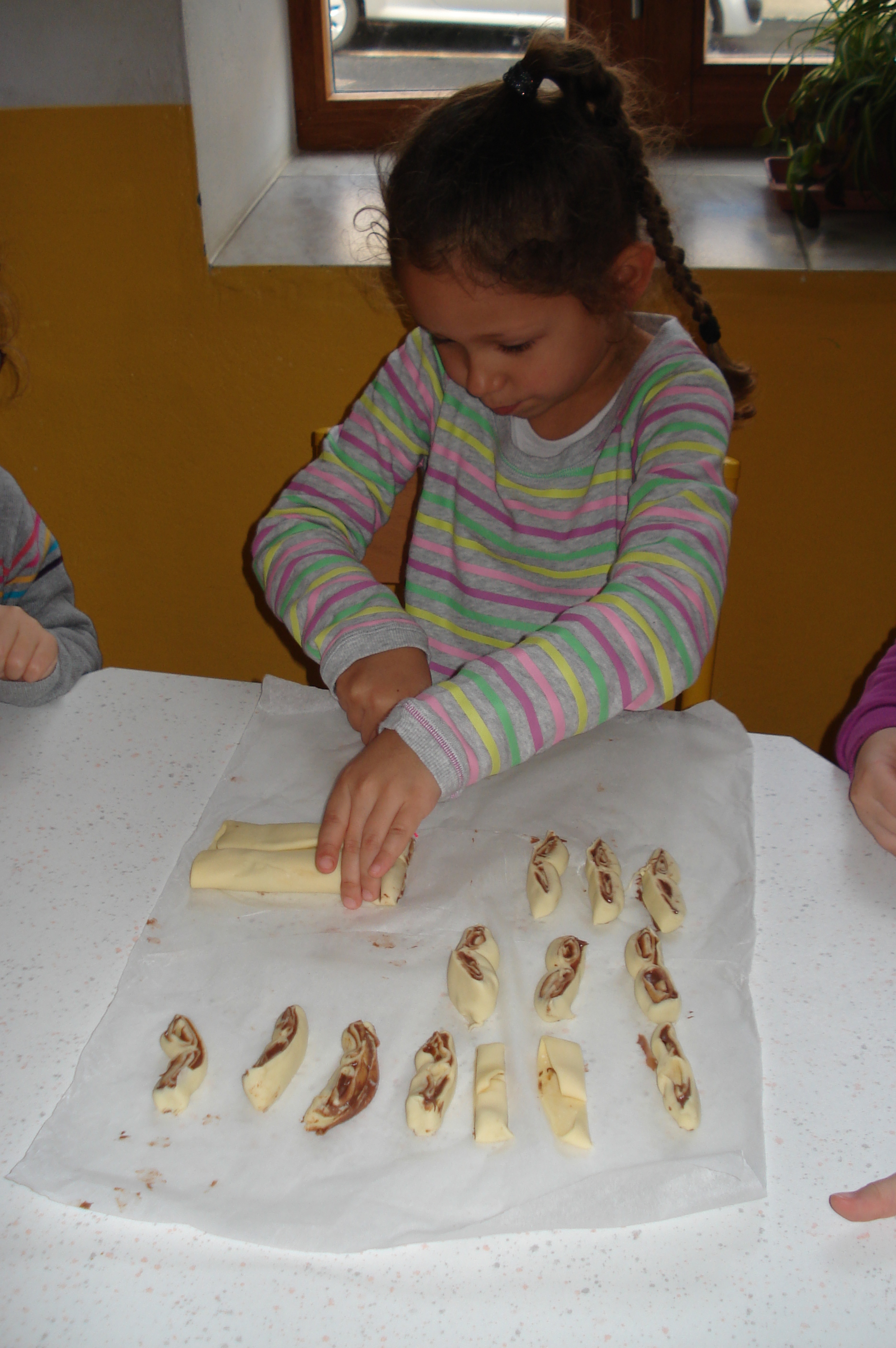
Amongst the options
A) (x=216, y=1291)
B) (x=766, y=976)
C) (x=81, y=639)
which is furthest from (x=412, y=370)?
(x=216, y=1291)

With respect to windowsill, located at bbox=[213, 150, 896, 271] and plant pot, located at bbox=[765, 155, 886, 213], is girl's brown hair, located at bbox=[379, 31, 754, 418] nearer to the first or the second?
windowsill, located at bbox=[213, 150, 896, 271]

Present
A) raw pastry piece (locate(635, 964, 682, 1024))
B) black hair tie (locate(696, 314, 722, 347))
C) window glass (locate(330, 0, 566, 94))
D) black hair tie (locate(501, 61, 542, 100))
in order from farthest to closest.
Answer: window glass (locate(330, 0, 566, 94)) < black hair tie (locate(696, 314, 722, 347)) < black hair tie (locate(501, 61, 542, 100)) < raw pastry piece (locate(635, 964, 682, 1024))

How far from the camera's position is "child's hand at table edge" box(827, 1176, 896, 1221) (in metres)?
0.44

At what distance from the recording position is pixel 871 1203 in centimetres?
44

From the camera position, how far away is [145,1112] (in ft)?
1.65

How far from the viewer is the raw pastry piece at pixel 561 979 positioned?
555 mm

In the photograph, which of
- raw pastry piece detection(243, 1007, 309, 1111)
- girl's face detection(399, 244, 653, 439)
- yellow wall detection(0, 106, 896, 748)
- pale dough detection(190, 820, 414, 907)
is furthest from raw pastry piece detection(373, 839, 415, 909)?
yellow wall detection(0, 106, 896, 748)

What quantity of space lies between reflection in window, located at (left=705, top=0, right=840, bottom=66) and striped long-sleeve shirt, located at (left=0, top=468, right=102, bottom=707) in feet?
4.02

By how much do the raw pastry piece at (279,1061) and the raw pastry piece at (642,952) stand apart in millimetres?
190

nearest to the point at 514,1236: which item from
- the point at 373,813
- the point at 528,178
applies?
the point at 373,813

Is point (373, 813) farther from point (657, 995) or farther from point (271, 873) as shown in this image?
point (657, 995)

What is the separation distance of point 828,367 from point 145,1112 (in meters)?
1.23

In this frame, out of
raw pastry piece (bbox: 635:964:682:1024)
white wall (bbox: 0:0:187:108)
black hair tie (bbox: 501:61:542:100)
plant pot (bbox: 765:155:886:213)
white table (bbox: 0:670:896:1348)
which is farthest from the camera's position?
plant pot (bbox: 765:155:886:213)

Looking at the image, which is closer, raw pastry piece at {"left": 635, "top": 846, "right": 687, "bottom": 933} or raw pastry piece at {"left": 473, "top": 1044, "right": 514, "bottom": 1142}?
raw pastry piece at {"left": 473, "top": 1044, "right": 514, "bottom": 1142}
